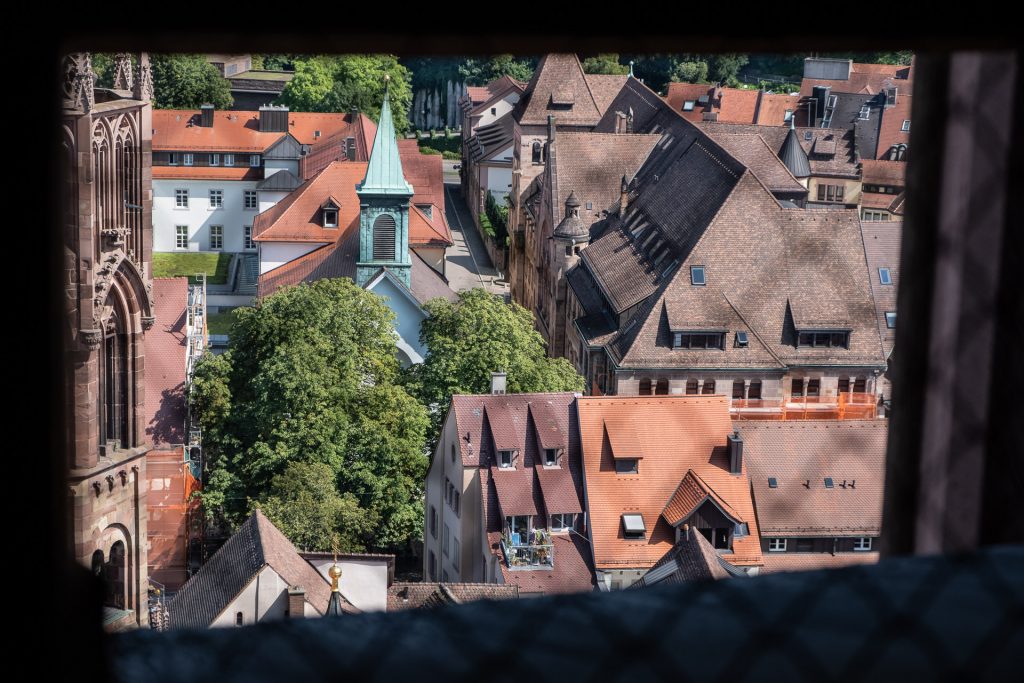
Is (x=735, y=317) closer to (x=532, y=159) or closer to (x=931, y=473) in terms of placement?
(x=532, y=159)

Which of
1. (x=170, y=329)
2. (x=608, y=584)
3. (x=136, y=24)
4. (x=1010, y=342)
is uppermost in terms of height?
(x=136, y=24)

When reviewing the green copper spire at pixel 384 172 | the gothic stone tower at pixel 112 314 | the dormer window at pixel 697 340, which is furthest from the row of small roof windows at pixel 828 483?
the green copper spire at pixel 384 172

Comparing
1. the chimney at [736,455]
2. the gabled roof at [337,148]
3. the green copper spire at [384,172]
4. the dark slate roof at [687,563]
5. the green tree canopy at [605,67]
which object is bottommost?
the dark slate roof at [687,563]

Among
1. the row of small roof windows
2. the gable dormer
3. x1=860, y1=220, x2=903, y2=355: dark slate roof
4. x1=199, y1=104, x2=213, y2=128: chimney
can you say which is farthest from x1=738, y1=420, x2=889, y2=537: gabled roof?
x1=199, y1=104, x2=213, y2=128: chimney

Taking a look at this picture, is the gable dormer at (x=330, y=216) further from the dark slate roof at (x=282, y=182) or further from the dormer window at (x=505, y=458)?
the dormer window at (x=505, y=458)

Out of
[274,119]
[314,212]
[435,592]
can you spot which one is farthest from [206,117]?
[435,592]

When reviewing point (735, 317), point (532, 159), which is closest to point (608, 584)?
point (735, 317)

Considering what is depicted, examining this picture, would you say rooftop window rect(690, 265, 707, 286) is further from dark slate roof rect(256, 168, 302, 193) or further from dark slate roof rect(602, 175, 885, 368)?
dark slate roof rect(256, 168, 302, 193)
